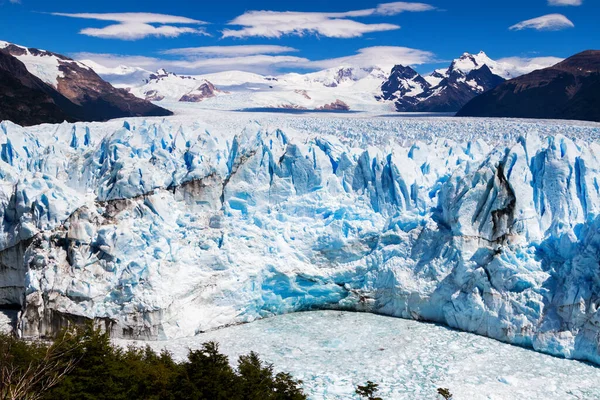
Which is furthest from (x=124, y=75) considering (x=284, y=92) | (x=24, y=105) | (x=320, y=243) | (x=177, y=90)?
(x=320, y=243)

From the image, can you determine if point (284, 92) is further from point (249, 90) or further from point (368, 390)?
point (368, 390)

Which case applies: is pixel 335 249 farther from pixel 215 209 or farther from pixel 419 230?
pixel 215 209

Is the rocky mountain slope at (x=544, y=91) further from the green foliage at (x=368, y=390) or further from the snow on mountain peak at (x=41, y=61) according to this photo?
the snow on mountain peak at (x=41, y=61)

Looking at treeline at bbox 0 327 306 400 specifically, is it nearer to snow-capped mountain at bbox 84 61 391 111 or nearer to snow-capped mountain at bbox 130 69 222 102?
snow-capped mountain at bbox 84 61 391 111

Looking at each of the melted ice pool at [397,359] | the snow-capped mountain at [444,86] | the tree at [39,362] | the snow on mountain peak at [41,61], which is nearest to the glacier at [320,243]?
the melted ice pool at [397,359]

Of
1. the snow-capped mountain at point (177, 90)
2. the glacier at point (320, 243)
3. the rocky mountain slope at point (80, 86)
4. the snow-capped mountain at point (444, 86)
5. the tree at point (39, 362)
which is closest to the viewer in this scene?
the tree at point (39, 362)

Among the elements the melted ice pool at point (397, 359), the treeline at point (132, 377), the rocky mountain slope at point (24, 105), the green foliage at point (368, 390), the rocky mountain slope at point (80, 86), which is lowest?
the melted ice pool at point (397, 359)

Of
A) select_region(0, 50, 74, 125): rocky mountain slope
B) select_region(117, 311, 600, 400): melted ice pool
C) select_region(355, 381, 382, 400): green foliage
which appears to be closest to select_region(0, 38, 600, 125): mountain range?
select_region(0, 50, 74, 125): rocky mountain slope
